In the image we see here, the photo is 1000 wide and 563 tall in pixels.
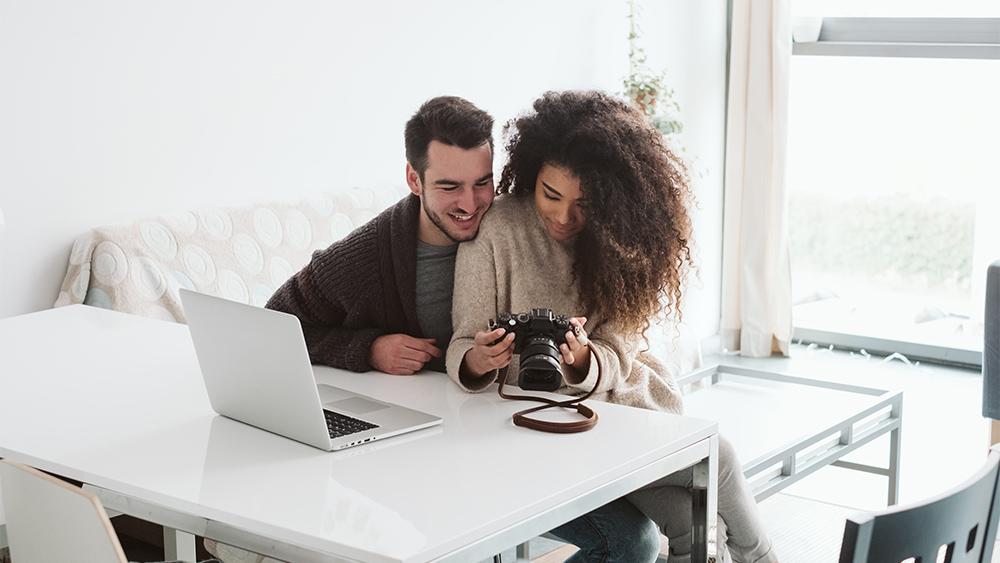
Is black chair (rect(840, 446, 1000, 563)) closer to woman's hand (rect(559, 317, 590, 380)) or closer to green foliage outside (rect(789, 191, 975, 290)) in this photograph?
woman's hand (rect(559, 317, 590, 380))

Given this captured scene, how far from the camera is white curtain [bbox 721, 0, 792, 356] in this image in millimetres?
4859

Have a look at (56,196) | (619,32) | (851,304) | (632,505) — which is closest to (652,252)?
(632,505)

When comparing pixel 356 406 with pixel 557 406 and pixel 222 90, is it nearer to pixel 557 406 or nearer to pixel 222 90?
pixel 557 406

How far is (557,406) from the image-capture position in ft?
6.00

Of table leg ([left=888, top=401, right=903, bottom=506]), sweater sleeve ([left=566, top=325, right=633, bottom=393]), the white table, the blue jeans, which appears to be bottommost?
table leg ([left=888, top=401, right=903, bottom=506])

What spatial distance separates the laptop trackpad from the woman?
7.1 inches

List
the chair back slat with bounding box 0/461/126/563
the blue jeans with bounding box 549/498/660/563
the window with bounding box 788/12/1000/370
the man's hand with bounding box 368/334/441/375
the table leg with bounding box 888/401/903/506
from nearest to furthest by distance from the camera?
the chair back slat with bounding box 0/461/126/563, the blue jeans with bounding box 549/498/660/563, the man's hand with bounding box 368/334/441/375, the table leg with bounding box 888/401/903/506, the window with bounding box 788/12/1000/370

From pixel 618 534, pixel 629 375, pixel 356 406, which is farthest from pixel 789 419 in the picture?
pixel 356 406

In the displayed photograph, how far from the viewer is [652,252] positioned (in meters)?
2.08

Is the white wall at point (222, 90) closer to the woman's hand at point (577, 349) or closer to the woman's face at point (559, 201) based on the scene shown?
the woman's face at point (559, 201)

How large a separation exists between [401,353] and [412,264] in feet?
0.56

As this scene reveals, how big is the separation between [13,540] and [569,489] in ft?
2.44

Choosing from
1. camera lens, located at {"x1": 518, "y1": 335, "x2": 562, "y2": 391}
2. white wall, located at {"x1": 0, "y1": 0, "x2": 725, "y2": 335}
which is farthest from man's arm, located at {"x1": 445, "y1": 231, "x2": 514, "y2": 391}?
white wall, located at {"x1": 0, "y1": 0, "x2": 725, "y2": 335}

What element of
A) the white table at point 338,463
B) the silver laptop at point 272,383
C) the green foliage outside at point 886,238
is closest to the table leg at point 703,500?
the white table at point 338,463
